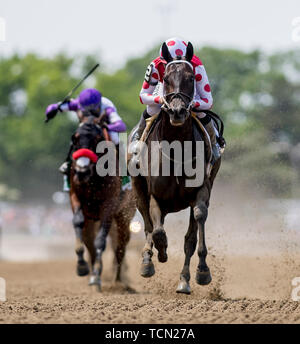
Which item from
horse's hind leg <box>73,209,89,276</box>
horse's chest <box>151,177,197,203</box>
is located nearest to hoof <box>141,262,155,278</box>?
horse's chest <box>151,177,197,203</box>

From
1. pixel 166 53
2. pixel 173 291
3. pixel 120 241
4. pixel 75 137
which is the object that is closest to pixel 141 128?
pixel 166 53

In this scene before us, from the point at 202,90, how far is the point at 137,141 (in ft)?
3.33

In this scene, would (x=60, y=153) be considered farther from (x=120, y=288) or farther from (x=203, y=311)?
(x=203, y=311)

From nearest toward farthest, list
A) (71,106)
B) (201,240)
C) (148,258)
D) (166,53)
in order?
(166,53) < (201,240) < (148,258) < (71,106)

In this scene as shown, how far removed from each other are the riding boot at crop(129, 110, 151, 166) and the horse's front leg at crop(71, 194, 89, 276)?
1.69 meters

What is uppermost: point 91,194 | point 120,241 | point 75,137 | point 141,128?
point 75,137

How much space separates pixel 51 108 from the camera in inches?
413

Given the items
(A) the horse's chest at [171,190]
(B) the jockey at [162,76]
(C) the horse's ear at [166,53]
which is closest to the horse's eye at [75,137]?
(B) the jockey at [162,76]

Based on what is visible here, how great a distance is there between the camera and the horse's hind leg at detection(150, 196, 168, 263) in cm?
736

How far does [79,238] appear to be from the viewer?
9.59 metres

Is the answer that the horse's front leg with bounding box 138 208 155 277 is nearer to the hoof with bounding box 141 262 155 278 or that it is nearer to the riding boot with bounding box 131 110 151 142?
the hoof with bounding box 141 262 155 278

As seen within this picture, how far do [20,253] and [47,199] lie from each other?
2108cm

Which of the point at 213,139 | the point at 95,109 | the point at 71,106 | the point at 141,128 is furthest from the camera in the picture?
the point at 71,106

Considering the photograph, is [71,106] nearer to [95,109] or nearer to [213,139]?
[95,109]
